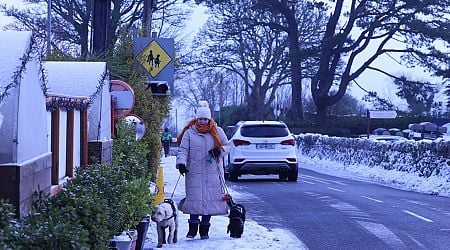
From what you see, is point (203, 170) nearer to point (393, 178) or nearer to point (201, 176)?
point (201, 176)

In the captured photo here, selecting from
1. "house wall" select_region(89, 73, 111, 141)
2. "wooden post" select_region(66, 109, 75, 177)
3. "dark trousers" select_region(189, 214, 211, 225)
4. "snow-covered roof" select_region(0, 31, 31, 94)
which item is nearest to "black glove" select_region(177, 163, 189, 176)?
"dark trousers" select_region(189, 214, 211, 225)

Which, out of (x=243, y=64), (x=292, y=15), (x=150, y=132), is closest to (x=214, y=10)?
(x=292, y=15)

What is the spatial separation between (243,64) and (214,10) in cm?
1259

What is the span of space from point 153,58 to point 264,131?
7.55 m

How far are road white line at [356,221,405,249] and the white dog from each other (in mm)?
2826

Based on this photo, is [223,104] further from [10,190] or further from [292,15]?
[10,190]

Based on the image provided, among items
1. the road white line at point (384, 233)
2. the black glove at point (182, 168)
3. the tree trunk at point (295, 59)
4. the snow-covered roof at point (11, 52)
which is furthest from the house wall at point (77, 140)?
the tree trunk at point (295, 59)

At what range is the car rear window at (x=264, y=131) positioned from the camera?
23.3 metres

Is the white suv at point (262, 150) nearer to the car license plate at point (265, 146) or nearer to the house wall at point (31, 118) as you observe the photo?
the car license plate at point (265, 146)

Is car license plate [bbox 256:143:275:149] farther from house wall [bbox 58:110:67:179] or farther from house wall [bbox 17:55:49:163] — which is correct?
house wall [bbox 17:55:49:163]

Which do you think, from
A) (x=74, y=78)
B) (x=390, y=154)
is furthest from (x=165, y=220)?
(x=390, y=154)

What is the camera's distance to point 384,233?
39.8 feet

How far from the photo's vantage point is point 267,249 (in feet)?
33.7

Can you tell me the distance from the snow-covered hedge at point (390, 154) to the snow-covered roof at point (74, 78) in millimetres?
15102
